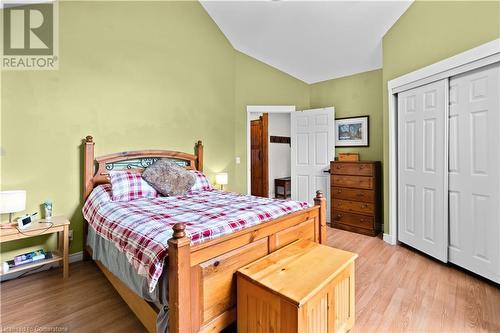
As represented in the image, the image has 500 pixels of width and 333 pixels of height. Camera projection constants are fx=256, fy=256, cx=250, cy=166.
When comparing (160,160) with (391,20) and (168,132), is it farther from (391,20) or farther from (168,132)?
(391,20)

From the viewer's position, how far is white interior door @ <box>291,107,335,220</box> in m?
4.39

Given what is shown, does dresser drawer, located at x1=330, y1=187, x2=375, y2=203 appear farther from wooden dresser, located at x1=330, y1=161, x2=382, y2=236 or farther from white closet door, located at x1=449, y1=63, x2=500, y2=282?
white closet door, located at x1=449, y1=63, x2=500, y2=282

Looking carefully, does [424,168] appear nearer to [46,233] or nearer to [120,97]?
[120,97]

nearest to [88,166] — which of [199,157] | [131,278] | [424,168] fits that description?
[199,157]

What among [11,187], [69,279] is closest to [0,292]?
[69,279]

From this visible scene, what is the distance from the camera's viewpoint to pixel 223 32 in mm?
4203

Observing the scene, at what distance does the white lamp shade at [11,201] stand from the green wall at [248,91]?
286 centimetres

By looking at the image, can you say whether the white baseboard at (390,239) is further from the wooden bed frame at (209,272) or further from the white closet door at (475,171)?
the wooden bed frame at (209,272)

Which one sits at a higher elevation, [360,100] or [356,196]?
[360,100]

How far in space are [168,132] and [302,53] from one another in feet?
8.04

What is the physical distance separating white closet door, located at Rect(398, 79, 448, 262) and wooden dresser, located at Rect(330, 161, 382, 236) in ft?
1.48

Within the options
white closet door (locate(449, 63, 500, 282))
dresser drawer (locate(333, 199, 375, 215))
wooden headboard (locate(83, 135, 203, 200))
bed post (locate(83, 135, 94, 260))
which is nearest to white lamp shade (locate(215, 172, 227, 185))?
wooden headboard (locate(83, 135, 203, 200))

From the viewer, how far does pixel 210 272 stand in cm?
144

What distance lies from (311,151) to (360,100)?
1162mm
